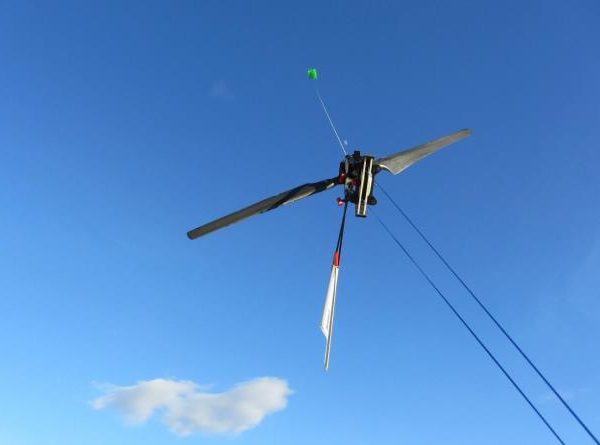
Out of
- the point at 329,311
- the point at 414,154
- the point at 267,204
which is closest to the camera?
the point at 329,311

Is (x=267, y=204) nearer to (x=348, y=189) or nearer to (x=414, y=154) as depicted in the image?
(x=348, y=189)

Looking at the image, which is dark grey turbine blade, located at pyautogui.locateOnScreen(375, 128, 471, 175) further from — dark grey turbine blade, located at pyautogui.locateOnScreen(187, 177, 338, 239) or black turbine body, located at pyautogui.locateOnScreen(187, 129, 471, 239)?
dark grey turbine blade, located at pyautogui.locateOnScreen(187, 177, 338, 239)

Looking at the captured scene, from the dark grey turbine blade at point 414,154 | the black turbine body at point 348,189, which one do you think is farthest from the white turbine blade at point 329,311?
the dark grey turbine blade at point 414,154

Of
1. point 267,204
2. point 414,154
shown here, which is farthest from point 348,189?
point 414,154

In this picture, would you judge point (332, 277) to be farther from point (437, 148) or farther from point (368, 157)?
point (437, 148)

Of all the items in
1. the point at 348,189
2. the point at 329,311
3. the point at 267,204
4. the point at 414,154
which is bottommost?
the point at 329,311

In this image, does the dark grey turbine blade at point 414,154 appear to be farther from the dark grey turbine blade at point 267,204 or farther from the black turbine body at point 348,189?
the dark grey turbine blade at point 267,204

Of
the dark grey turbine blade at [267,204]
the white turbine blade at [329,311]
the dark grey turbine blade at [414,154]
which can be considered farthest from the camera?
the dark grey turbine blade at [414,154]
